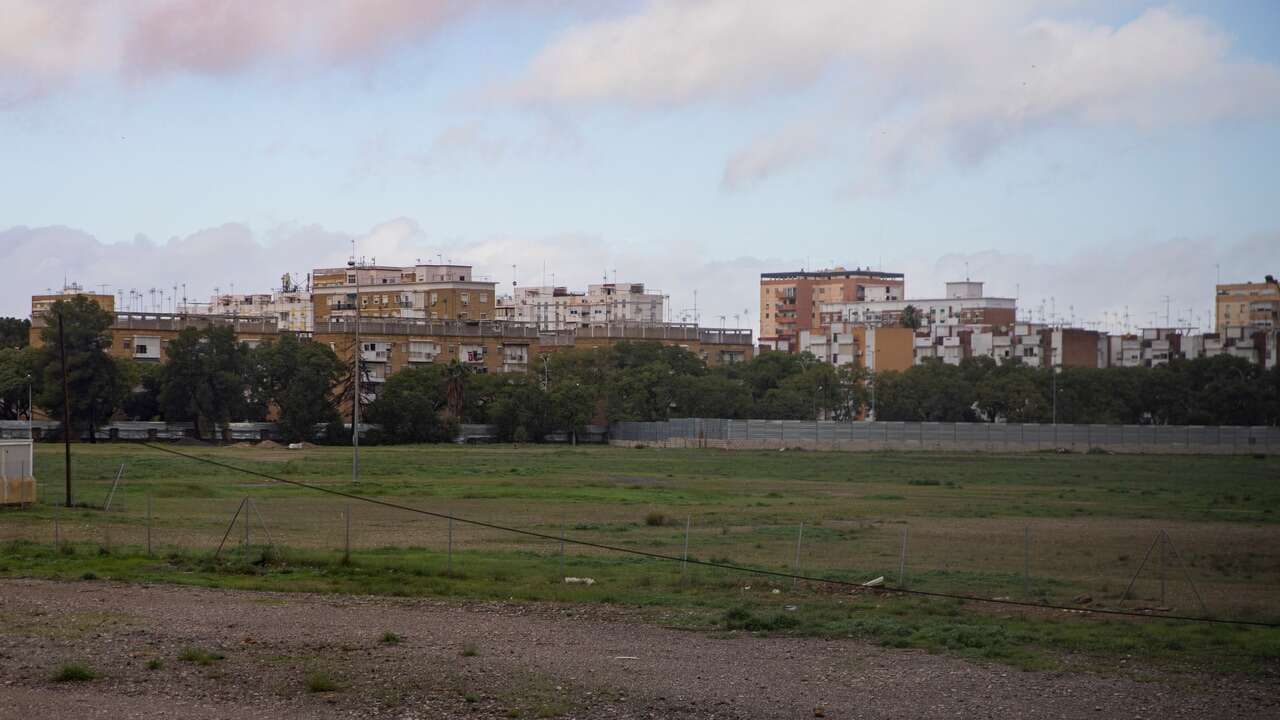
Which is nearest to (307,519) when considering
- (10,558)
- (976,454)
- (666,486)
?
(10,558)

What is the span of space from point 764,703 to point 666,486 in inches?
2070

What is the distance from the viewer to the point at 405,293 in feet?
600

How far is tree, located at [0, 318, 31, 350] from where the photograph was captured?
508ft

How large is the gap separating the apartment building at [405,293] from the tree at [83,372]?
53016mm

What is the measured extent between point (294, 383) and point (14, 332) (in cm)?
5144

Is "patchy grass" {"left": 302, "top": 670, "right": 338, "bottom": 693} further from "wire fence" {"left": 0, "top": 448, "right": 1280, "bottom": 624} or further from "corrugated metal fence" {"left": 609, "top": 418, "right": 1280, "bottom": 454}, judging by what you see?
"corrugated metal fence" {"left": 609, "top": 418, "right": 1280, "bottom": 454}

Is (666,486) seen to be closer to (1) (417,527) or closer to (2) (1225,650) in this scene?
(1) (417,527)

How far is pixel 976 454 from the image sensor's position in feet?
375

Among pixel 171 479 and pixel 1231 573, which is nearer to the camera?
pixel 1231 573

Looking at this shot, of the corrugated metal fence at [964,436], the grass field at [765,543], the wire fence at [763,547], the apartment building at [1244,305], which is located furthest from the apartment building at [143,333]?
the apartment building at [1244,305]

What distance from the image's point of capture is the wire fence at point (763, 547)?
32469mm

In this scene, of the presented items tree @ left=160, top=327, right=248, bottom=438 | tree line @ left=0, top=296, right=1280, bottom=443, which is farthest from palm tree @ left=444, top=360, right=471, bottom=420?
tree @ left=160, top=327, right=248, bottom=438

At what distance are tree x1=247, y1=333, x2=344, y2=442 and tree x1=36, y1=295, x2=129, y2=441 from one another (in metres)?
12.8

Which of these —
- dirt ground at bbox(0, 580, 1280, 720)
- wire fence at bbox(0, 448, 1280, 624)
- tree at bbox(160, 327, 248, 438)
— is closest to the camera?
dirt ground at bbox(0, 580, 1280, 720)
